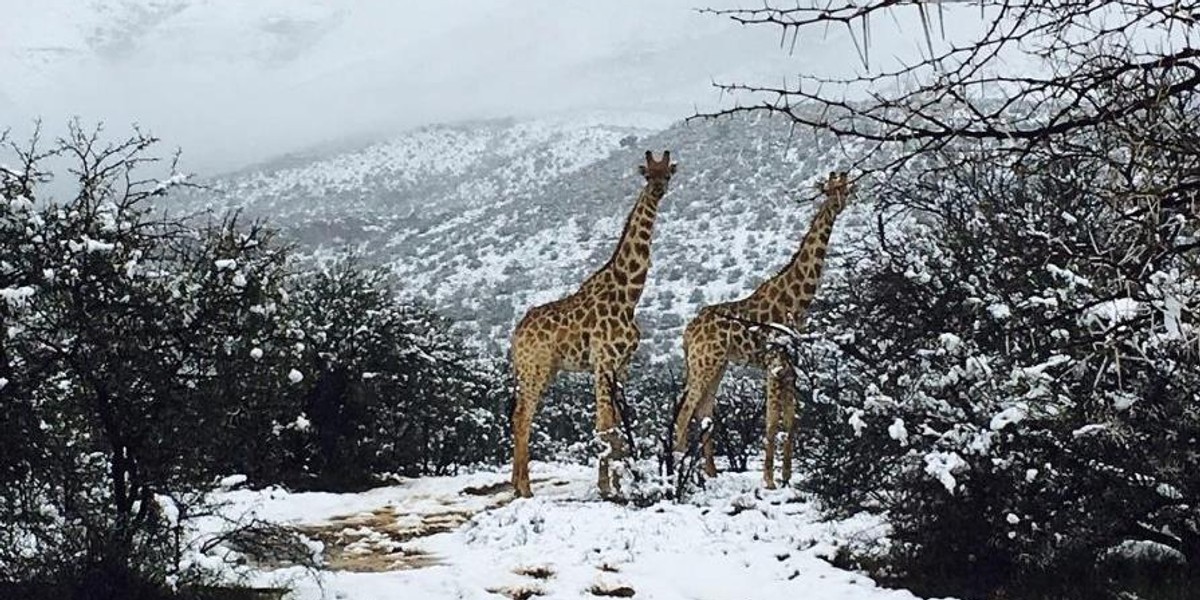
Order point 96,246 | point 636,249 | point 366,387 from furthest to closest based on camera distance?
point 366,387 < point 636,249 < point 96,246

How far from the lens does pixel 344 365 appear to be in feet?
47.4

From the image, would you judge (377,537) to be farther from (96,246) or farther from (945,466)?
(945,466)

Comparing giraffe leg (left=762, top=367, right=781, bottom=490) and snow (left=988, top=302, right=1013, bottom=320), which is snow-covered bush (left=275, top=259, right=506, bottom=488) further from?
snow (left=988, top=302, right=1013, bottom=320)

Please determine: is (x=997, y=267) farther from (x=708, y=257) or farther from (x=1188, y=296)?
(x=708, y=257)

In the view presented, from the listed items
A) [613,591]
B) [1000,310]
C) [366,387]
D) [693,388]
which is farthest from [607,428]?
[1000,310]

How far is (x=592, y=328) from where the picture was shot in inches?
451

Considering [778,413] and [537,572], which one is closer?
[537,572]

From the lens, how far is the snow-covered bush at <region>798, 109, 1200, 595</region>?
5.54 metres

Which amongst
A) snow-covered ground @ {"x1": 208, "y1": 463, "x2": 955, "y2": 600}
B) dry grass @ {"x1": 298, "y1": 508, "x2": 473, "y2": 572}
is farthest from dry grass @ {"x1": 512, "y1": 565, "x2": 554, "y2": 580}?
dry grass @ {"x1": 298, "y1": 508, "x2": 473, "y2": 572}

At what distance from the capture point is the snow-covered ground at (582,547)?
700cm

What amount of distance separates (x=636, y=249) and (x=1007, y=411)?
6292mm

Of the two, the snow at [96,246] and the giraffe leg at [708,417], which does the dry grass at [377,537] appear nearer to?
the giraffe leg at [708,417]

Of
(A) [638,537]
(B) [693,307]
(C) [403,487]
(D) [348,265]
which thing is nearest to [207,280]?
(A) [638,537]

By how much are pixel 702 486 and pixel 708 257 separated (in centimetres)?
4346
